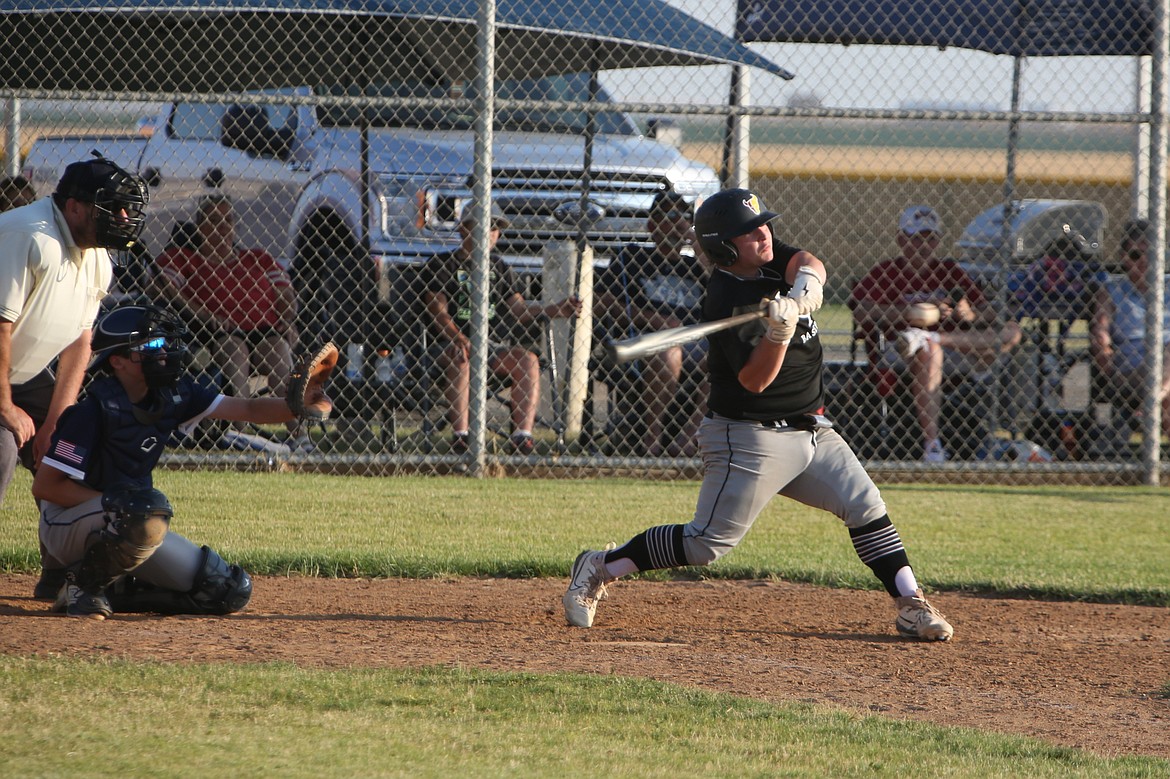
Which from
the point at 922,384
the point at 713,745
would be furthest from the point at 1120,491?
the point at 713,745

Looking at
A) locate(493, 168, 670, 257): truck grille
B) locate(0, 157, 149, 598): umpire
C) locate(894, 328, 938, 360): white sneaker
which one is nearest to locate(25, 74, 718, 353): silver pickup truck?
locate(493, 168, 670, 257): truck grille

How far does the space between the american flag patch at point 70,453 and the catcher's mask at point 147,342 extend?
0.29 meters

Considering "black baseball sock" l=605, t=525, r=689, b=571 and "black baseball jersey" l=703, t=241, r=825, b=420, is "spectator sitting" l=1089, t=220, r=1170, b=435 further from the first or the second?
A: "black baseball sock" l=605, t=525, r=689, b=571

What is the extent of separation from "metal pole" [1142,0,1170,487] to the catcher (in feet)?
19.1

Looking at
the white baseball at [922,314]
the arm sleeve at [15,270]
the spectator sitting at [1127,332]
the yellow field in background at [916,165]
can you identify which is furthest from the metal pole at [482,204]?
the yellow field in background at [916,165]

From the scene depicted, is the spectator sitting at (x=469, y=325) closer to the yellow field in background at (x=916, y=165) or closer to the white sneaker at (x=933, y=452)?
the white sneaker at (x=933, y=452)

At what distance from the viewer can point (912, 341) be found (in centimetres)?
862

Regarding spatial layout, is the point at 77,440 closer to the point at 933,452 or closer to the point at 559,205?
the point at 559,205

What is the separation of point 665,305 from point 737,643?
4.28 metres

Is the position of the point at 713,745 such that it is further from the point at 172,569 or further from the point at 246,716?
the point at 172,569

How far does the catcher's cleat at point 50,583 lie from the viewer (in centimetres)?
486

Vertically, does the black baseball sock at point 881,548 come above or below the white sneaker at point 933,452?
above

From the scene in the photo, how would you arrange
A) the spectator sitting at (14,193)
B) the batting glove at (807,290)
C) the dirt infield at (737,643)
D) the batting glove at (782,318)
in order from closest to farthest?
the dirt infield at (737,643)
the batting glove at (782,318)
the batting glove at (807,290)
the spectator sitting at (14,193)

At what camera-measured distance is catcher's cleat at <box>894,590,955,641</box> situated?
4.72 metres
